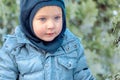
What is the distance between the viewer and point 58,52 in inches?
145

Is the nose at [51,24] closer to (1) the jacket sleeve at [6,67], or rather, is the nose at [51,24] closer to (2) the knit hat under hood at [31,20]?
(2) the knit hat under hood at [31,20]

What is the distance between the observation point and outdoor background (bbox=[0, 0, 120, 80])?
5.57 m

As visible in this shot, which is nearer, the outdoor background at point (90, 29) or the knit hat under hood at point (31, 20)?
the knit hat under hood at point (31, 20)

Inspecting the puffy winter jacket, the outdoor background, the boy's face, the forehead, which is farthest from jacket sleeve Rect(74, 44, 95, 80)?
the outdoor background

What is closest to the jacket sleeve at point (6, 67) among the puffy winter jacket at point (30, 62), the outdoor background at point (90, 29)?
the puffy winter jacket at point (30, 62)

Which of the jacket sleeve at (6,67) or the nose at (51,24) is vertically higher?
the nose at (51,24)

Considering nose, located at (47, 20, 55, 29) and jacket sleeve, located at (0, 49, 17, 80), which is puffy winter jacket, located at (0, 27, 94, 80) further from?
nose, located at (47, 20, 55, 29)

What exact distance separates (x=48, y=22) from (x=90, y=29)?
8.53ft

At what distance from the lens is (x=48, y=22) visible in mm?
3484

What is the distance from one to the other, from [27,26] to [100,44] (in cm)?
232

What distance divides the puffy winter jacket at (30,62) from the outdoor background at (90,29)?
1.76 m

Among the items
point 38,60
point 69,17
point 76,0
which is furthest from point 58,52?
point 76,0

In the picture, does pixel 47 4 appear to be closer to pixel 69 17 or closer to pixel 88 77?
pixel 88 77

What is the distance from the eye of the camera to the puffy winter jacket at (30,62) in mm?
3588
